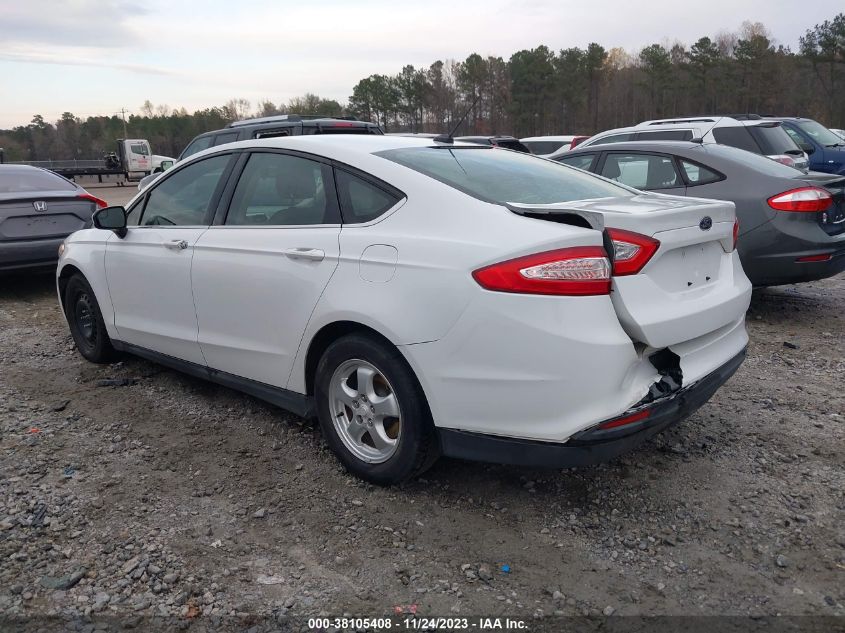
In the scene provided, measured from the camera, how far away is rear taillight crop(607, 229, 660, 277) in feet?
8.66

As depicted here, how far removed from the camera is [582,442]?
260 cm

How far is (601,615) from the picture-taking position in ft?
7.77

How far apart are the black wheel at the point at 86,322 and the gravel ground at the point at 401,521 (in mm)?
750

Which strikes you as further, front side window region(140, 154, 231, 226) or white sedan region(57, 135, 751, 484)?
front side window region(140, 154, 231, 226)

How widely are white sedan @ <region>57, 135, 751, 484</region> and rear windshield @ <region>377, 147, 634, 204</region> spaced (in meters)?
0.02

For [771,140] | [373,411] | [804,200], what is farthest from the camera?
[771,140]

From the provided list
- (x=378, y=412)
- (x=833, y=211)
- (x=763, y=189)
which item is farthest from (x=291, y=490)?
(x=833, y=211)

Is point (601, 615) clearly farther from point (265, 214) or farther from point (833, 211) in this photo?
point (833, 211)

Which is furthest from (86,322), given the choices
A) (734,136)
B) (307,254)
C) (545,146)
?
(545,146)

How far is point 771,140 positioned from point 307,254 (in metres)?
9.21

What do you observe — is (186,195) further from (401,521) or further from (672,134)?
(672,134)

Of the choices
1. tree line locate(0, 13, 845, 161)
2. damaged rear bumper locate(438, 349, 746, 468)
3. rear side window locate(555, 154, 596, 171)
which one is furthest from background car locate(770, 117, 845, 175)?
tree line locate(0, 13, 845, 161)

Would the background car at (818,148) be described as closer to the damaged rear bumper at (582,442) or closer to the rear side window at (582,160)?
the rear side window at (582,160)

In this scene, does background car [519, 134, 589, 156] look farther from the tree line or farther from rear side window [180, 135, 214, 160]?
the tree line
